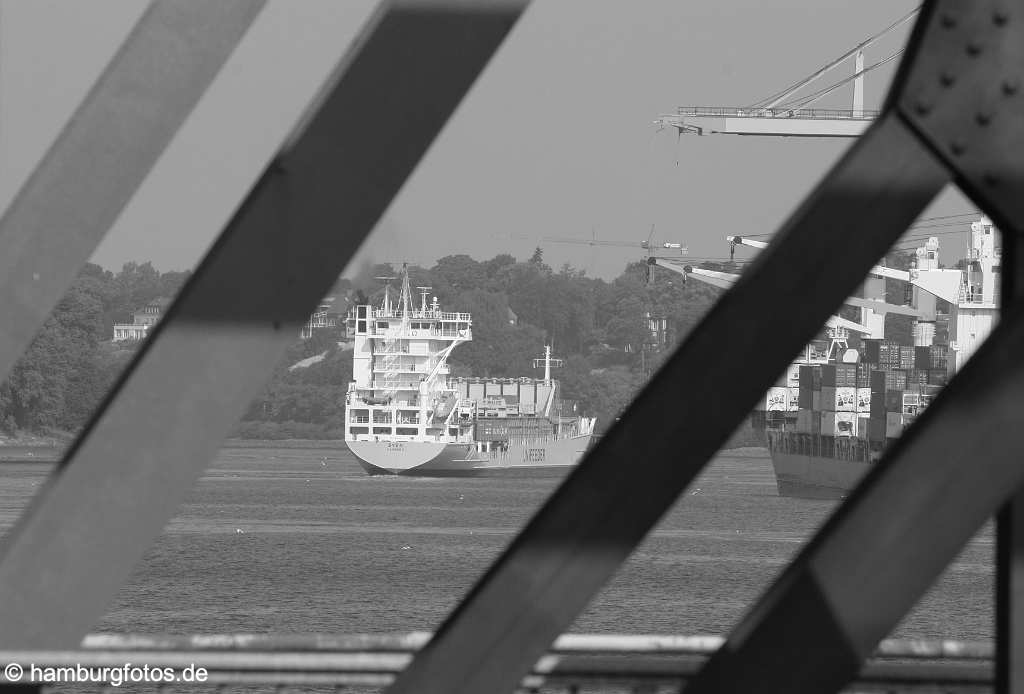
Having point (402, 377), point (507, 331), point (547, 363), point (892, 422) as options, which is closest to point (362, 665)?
point (892, 422)

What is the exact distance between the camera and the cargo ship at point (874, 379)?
163ft

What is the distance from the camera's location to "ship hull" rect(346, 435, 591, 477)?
60769 mm

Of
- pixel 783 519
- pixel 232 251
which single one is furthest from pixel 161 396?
pixel 783 519

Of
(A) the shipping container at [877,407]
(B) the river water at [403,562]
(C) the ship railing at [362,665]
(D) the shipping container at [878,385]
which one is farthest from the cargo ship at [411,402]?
(C) the ship railing at [362,665]

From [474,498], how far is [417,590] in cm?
2642

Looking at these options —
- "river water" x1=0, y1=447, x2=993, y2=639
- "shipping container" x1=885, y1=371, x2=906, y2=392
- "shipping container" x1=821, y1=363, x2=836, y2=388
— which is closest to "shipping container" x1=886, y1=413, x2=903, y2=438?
"shipping container" x1=885, y1=371, x2=906, y2=392

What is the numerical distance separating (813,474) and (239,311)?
53587mm

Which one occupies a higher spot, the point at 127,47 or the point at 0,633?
the point at 127,47

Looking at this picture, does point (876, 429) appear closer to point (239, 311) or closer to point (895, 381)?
point (895, 381)

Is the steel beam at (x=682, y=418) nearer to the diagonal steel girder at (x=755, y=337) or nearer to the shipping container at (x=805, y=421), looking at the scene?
the diagonal steel girder at (x=755, y=337)

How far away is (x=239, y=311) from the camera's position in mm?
1159

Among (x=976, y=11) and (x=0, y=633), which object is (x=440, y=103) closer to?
(x=976, y=11)

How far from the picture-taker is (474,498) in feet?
170

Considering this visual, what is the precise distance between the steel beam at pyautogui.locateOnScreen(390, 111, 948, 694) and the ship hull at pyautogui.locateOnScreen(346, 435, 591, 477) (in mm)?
59407
